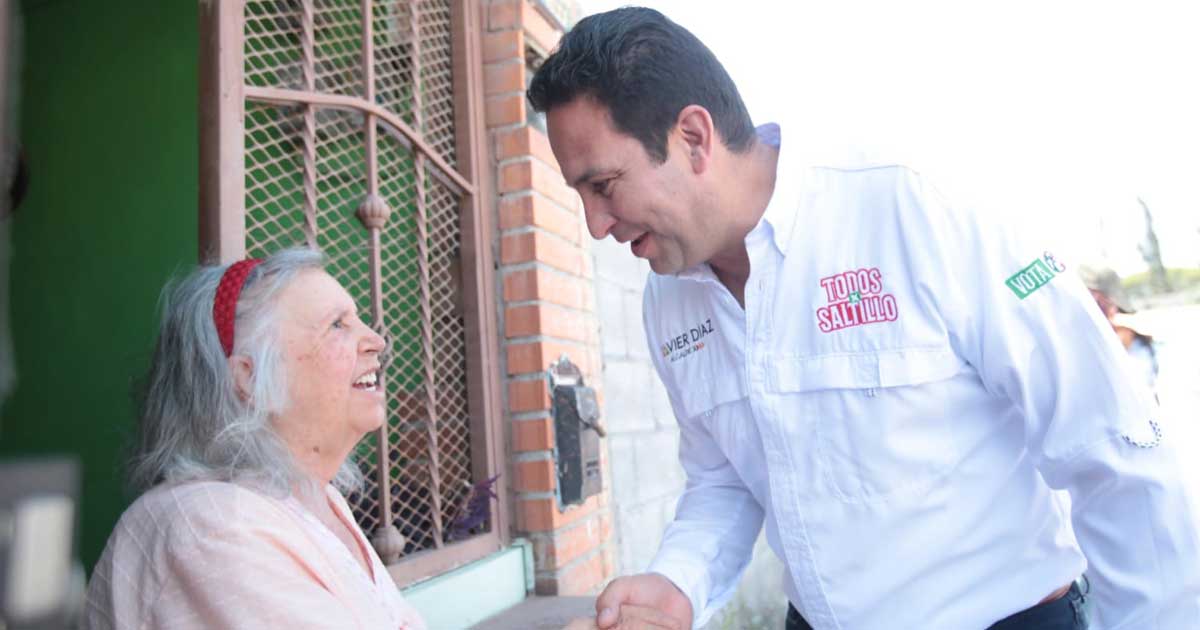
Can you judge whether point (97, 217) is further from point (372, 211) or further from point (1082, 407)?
point (1082, 407)

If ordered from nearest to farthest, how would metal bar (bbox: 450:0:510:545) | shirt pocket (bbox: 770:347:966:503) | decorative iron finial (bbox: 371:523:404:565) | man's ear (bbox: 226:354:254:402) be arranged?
shirt pocket (bbox: 770:347:966:503), man's ear (bbox: 226:354:254:402), decorative iron finial (bbox: 371:523:404:565), metal bar (bbox: 450:0:510:545)

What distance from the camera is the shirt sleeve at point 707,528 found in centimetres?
167

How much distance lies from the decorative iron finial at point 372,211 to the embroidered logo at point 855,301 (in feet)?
4.19

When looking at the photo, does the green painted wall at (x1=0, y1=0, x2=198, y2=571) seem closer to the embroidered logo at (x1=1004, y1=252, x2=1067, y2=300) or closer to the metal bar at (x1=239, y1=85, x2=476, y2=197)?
the metal bar at (x1=239, y1=85, x2=476, y2=197)

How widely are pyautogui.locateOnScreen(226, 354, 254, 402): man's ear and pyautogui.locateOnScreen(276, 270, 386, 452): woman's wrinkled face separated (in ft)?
0.21

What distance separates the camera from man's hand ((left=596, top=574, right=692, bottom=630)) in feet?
5.21

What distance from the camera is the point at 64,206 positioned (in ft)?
9.91

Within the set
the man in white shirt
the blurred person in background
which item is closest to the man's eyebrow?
the man in white shirt

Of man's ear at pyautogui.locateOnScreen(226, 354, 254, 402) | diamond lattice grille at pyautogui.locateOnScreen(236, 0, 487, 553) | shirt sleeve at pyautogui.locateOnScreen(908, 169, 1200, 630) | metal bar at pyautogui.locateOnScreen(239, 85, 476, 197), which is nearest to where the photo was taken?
shirt sleeve at pyautogui.locateOnScreen(908, 169, 1200, 630)

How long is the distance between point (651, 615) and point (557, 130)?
0.92 meters

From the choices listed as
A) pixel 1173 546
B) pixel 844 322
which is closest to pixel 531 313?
pixel 844 322

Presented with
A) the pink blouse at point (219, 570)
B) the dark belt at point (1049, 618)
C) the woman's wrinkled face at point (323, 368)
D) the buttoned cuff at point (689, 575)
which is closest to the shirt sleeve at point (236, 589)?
the pink blouse at point (219, 570)

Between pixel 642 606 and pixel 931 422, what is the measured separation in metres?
0.63

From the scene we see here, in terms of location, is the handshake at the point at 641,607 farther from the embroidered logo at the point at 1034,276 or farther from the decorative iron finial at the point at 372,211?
the decorative iron finial at the point at 372,211
